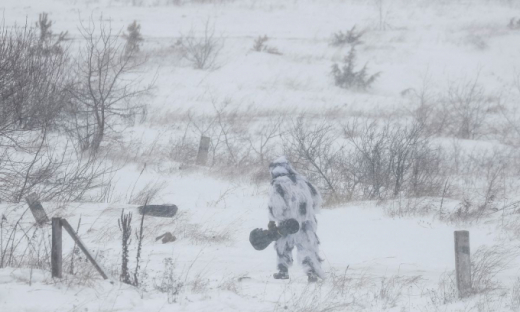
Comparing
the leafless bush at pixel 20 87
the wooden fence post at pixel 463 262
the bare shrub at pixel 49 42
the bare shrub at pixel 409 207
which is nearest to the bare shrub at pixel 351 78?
the bare shrub at pixel 49 42

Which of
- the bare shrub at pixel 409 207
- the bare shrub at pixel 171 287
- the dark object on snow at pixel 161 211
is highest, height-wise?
the dark object on snow at pixel 161 211

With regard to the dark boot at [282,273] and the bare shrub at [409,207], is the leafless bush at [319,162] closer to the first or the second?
the bare shrub at [409,207]

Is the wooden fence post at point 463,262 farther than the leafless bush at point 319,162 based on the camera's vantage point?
No

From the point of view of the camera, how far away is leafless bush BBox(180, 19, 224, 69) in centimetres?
2607

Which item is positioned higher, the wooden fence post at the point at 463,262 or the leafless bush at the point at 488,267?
the wooden fence post at the point at 463,262

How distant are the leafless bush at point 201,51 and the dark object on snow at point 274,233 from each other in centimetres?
2016

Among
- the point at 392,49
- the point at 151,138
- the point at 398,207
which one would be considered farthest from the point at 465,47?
the point at 398,207

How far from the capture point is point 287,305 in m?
5.22

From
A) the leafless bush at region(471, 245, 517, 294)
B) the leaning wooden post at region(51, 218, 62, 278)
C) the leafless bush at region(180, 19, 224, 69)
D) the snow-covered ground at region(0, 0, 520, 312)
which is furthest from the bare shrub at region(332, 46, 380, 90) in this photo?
the leaning wooden post at region(51, 218, 62, 278)

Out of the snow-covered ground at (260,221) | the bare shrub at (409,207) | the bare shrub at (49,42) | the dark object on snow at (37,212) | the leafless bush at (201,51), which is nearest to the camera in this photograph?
the snow-covered ground at (260,221)

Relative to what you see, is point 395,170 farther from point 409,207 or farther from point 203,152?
point 203,152

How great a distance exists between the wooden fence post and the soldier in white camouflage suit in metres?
1.57

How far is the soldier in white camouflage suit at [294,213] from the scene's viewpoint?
21.2 ft

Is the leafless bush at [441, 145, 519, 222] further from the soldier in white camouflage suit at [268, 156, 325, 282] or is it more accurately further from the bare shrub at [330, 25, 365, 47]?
the bare shrub at [330, 25, 365, 47]
